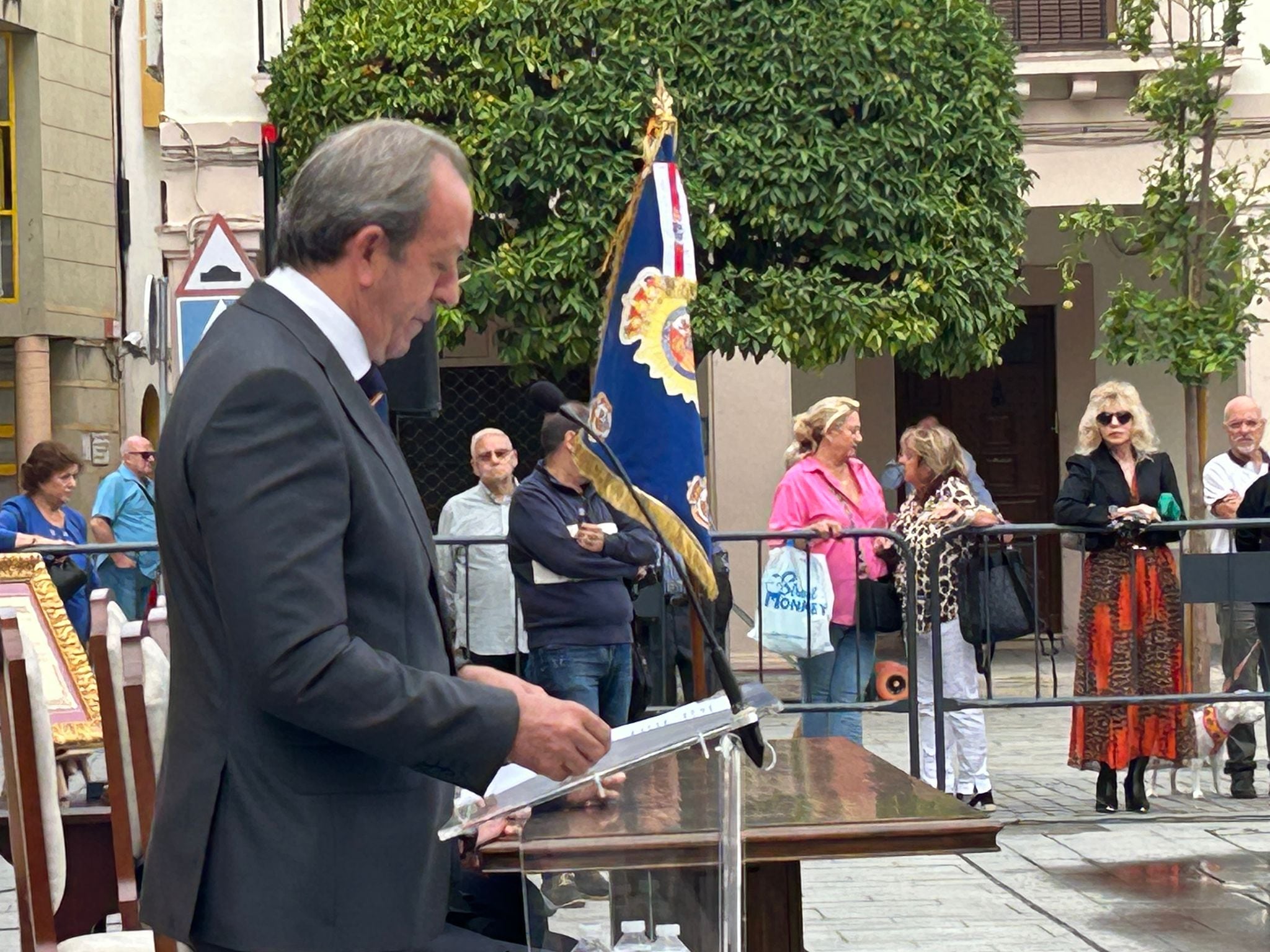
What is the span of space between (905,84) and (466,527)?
20.3 ft

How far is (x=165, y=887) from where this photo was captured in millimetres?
2582

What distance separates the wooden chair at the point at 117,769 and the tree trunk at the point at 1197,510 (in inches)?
255

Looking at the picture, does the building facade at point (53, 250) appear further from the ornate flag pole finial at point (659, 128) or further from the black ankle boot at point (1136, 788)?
the ornate flag pole finial at point (659, 128)

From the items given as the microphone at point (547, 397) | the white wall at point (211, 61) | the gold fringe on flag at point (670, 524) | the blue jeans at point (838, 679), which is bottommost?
the blue jeans at point (838, 679)

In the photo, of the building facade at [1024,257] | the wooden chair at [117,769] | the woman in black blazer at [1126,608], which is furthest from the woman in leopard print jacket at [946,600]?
the building facade at [1024,257]

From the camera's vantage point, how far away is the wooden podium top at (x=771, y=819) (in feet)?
9.11

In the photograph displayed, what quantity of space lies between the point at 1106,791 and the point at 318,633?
7.29 m

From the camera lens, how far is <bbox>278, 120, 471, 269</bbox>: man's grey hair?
8.48ft

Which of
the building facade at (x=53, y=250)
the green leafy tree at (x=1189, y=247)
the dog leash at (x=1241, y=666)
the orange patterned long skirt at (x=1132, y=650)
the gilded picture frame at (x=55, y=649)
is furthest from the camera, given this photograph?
the building facade at (x=53, y=250)

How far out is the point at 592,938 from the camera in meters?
2.78

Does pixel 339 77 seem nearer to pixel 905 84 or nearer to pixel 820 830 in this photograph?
pixel 905 84

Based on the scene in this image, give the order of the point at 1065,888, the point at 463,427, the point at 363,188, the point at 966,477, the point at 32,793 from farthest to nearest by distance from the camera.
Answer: the point at 463,427 → the point at 966,477 → the point at 1065,888 → the point at 32,793 → the point at 363,188

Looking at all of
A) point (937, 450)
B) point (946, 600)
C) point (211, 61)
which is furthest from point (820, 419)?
point (211, 61)

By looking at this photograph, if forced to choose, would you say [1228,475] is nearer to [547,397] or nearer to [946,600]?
[946,600]
